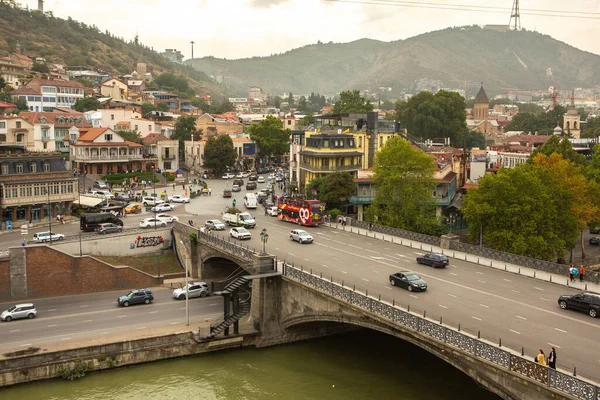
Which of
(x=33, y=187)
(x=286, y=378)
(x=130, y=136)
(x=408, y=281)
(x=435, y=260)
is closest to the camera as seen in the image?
(x=408, y=281)

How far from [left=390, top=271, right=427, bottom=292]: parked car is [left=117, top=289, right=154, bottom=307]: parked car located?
17.5 metres

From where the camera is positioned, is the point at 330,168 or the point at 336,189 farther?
the point at 330,168

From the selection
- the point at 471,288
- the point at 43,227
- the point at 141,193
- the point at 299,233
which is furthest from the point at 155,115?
the point at 471,288

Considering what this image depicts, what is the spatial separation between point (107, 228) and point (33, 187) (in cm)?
1018

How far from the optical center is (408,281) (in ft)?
98.5

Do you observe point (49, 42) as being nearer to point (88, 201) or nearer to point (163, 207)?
point (88, 201)

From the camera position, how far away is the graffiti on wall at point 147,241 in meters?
50.0

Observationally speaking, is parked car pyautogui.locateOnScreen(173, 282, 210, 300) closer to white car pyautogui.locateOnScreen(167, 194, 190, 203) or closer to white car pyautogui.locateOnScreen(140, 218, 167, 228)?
white car pyautogui.locateOnScreen(140, 218, 167, 228)

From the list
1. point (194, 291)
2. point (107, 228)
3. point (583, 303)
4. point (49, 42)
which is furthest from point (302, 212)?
point (49, 42)

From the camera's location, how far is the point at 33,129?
7925 centimetres

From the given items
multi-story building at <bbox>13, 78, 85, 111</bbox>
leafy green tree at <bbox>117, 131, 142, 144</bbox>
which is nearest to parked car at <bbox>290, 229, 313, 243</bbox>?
leafy green tree at <bbox>117, 131, 142, 144</bbox>

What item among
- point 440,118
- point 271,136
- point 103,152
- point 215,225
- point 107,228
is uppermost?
point 440,118

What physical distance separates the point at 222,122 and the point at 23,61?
5711 centimetres

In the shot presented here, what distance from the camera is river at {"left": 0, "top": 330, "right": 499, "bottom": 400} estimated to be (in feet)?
93.1
